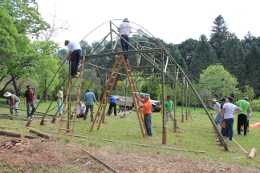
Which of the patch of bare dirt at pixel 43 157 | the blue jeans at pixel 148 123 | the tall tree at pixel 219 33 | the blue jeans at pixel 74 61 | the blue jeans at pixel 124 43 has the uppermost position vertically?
the tall tree at pixel 219 33

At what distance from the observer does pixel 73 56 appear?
15703 mm

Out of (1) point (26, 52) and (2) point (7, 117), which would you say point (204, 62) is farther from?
(2) point (7, 117)

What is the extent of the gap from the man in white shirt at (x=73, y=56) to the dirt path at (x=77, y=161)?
525 cm

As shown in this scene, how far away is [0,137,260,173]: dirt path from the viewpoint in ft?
28.7

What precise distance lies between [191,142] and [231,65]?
6714 cm

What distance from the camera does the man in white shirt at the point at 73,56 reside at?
50.9 ft

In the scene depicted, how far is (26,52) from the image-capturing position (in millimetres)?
34500

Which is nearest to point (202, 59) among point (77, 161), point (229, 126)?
point (229, 126)

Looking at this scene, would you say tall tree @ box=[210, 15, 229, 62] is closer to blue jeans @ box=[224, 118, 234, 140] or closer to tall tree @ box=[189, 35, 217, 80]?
tall tree @ box=[189, 35, 217, 80]

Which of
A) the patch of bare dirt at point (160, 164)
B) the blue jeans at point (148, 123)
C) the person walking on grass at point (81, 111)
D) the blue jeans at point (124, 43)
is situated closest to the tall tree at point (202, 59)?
the person walking on grass at point (81, 111)

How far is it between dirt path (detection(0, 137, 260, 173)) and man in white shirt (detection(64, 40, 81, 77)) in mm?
5245

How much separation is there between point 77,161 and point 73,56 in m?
7.07

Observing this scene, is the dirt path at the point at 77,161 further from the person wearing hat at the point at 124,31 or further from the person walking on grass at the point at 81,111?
the person walking on grass at the point at 81,111

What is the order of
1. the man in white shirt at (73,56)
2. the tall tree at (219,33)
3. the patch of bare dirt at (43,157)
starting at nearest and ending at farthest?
the patch of bare dirt at (43,157) → the man in white shirt at (73,56) → the tall tree at (219,33)
